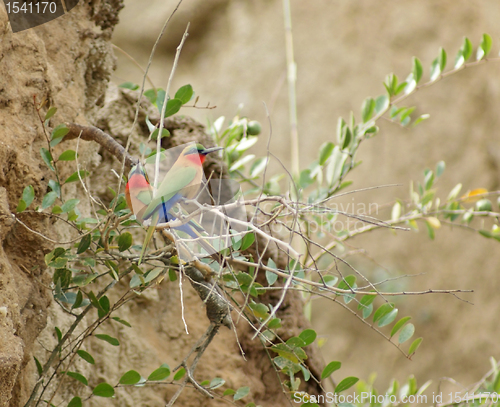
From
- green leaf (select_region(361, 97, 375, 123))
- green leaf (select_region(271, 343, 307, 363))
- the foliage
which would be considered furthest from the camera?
green leaf (select_region(361, 97, 375, 123))

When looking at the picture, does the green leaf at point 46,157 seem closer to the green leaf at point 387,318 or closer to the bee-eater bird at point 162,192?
the bee-eater bird at point 162,192

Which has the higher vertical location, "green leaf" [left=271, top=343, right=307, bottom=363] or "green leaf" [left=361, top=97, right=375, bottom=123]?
"green leaf" [left=361, top=97, right=375, bottom=123]

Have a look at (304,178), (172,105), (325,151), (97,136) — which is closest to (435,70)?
(325,151)

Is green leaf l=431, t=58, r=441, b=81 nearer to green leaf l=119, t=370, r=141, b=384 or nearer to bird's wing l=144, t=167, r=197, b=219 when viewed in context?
bird's wing l=144, t=167, r=197, b=219

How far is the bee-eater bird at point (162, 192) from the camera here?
1.02 metres

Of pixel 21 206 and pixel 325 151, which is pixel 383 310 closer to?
pixel 325 151

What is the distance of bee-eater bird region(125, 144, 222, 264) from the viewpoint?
1017 mm

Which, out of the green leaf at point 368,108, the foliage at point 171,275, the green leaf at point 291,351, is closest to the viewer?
the foliage at point 171,275

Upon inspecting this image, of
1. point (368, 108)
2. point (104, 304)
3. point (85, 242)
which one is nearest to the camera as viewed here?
point (85, 242)

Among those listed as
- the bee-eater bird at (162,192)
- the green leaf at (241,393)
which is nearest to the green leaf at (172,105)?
the bee-eater bird at (162,192)

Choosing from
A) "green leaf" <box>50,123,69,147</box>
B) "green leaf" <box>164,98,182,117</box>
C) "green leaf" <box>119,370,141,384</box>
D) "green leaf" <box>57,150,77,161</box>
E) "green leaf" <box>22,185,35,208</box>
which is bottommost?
"green leaf" <box>119,370,141,384</box>

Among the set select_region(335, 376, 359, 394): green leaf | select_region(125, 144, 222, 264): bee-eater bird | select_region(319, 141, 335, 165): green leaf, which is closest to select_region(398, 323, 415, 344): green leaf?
select_region(335, 376, 359, 394): green leaf

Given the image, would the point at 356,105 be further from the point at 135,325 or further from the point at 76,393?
the point at 76,393

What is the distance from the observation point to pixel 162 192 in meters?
1.06
